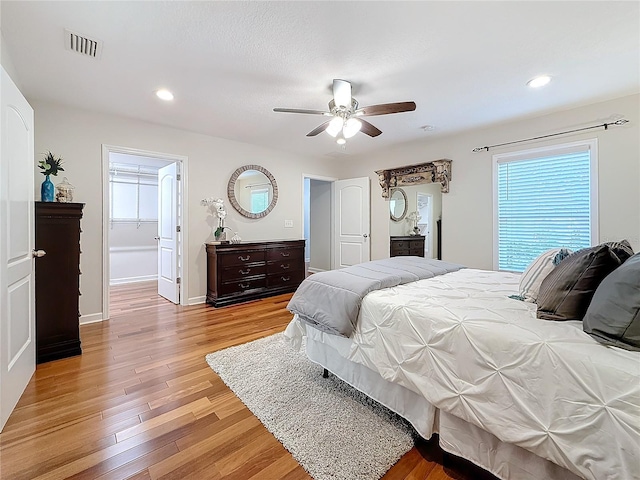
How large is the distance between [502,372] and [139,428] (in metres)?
1.91

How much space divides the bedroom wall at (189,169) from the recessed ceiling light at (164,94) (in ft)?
3.21

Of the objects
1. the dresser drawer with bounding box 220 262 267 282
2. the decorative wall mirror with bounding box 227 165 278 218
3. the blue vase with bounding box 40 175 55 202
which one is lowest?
the dresser drawer with bounding box 220 262 267 282

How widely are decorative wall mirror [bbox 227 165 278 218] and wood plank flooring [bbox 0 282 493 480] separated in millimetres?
2356

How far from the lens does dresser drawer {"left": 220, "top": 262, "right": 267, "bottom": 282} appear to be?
4004 millimetres

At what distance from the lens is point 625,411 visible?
2.83 ft

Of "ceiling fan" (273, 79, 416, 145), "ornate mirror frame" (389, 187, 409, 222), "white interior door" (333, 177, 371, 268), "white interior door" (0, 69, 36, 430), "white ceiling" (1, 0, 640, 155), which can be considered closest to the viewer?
"white interior door" (0, 69, 36, 430)

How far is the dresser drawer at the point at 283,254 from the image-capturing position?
4.51 metres

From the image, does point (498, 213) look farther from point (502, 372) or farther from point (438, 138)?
point (502, 372)

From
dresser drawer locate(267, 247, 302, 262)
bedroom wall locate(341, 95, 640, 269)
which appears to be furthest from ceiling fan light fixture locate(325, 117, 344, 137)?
dresser drawer locate(267, 247, 302, 262)

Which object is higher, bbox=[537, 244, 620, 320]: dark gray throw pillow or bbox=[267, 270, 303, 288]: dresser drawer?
bbox=[537, 244, 620, 320]: dark gray throw pillow

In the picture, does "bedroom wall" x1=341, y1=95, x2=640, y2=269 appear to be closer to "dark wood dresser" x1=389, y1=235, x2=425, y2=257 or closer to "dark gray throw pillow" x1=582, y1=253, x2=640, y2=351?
"dark wood dresser" x1=389, y1=235, x2=425, y2=257

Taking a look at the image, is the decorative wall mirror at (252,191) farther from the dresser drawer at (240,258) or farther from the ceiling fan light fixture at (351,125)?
the ceiling fan light fixture at (351,125)

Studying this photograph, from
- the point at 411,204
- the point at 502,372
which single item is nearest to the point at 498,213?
the point at 411,204

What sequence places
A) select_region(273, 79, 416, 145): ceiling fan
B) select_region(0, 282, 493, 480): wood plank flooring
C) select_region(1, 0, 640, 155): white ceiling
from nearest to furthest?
1. select_region(0, 282, 493, 480): wood plank flooring
2. select_region(1, 0, 640, 155): white ceiling
3. select_region(273, 79, 416, 145): ceiling fan
